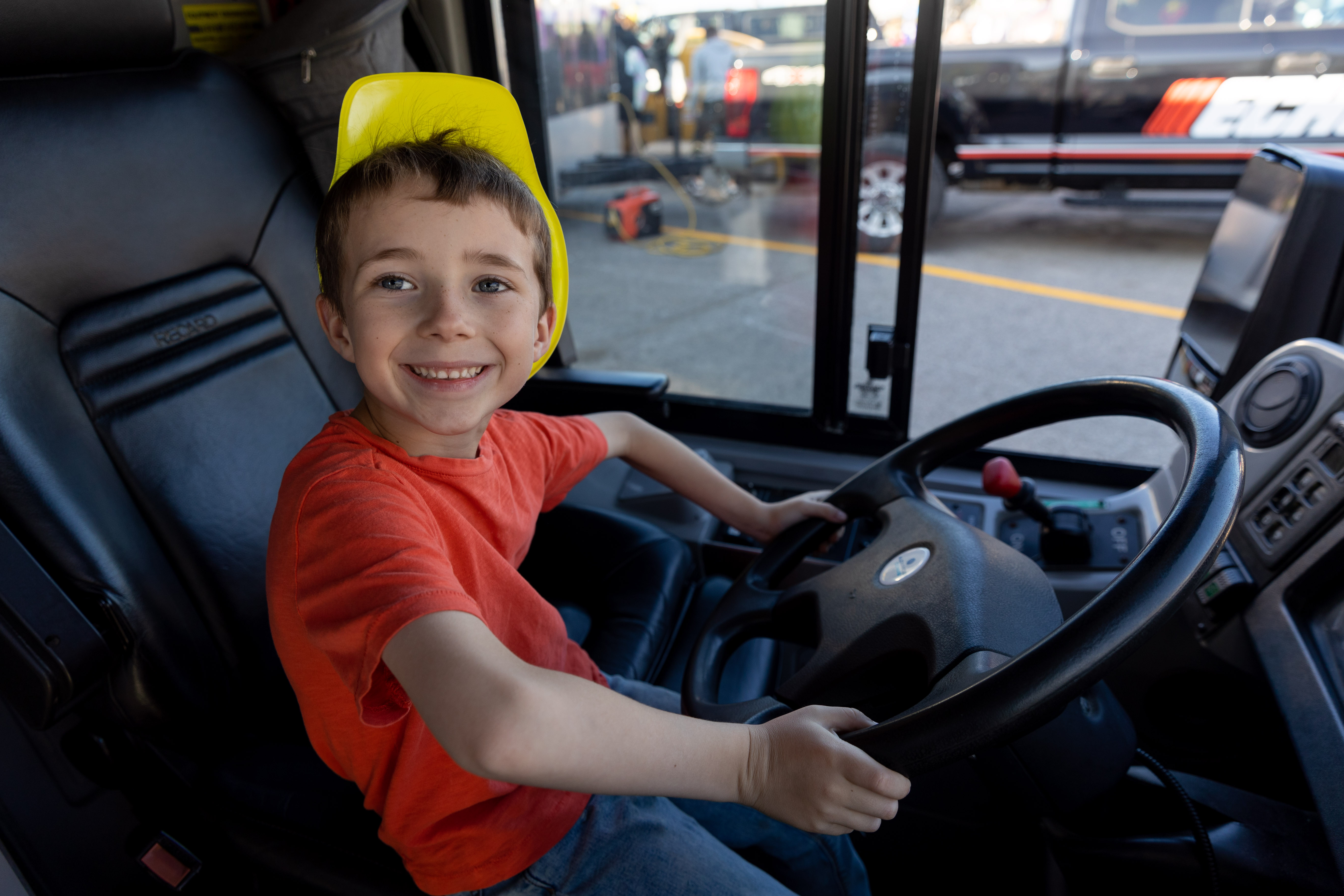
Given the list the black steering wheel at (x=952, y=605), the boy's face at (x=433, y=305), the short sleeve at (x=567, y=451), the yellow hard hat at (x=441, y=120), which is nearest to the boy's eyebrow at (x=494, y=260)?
the boy's face at (x=433, y=305)

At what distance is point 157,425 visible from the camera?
1.01 meters

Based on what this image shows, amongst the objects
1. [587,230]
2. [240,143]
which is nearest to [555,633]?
[240,143]

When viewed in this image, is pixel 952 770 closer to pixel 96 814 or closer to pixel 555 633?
pixel 555 633

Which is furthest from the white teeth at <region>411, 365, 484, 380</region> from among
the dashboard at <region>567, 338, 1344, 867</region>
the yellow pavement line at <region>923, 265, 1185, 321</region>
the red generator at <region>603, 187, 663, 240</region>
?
the yellow pavement line at <region>923, 265, 1185, 321</region>

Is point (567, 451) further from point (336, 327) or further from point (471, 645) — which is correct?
point (471, 645)

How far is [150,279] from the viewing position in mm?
1057

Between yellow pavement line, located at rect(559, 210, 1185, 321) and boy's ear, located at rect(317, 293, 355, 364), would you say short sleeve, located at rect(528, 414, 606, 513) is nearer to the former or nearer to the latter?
boy's ear, located at rect(317, 293, 355, 364)

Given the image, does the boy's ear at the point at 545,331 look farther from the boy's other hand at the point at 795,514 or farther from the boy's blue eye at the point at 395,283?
the boy's other hand at the point at 795,514

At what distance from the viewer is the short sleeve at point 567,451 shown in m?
1.09

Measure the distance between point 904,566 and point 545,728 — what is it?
16.8 inches

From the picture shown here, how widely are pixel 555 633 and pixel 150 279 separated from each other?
666 mm

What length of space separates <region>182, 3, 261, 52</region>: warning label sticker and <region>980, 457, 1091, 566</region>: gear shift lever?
1323 mm

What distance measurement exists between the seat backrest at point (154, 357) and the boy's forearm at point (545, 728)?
486 millimetres

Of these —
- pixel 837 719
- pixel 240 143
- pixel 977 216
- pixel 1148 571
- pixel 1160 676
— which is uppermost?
pixel 240 143
